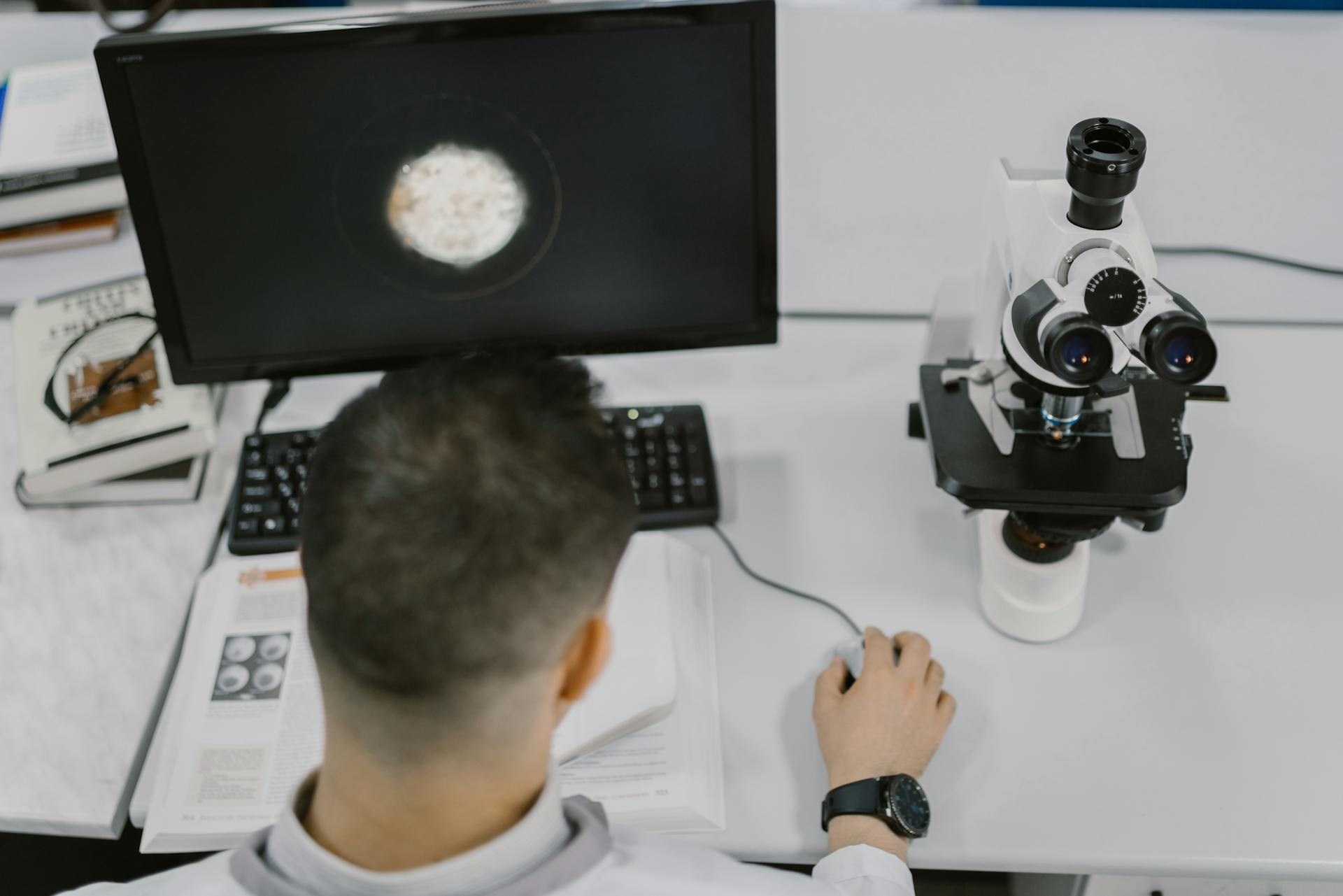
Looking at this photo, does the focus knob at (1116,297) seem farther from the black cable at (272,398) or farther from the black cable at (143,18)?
the black cable at (143,18)

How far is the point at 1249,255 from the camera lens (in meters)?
1.40

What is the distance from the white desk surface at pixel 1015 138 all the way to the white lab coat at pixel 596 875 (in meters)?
0.79

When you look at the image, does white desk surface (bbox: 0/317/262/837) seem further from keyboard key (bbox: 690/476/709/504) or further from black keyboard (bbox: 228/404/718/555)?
keyboard key (bbox: 690/476/709/504)

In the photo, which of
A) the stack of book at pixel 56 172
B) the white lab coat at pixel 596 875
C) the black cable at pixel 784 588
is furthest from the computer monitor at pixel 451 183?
the white lab coat at pixel 596 875

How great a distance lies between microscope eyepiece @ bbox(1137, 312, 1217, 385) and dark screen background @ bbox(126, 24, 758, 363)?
44 cm

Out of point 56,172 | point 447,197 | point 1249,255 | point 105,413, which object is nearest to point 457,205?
point 447,197

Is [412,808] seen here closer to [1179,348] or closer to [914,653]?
[914,653]

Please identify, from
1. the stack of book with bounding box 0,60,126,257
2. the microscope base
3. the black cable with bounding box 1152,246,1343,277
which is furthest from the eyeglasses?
the black cable with bounding box 1152,246,1343,277

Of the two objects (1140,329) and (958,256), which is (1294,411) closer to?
(958,256)

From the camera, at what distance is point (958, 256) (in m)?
1.42

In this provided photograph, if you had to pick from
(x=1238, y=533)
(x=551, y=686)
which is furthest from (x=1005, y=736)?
(x=551, y=686)

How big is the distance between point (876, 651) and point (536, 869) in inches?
17.0

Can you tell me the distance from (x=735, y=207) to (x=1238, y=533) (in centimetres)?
62

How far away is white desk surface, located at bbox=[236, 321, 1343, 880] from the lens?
0.97 meters
